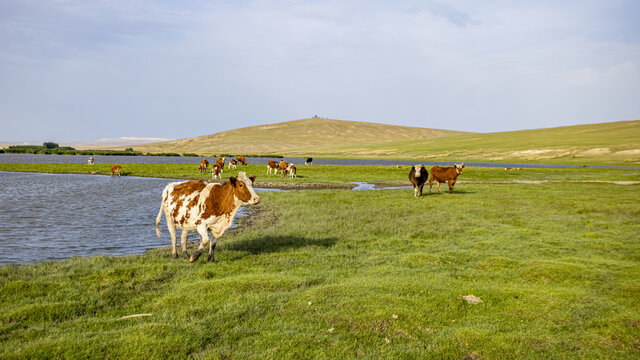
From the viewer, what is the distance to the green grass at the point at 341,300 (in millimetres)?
7402

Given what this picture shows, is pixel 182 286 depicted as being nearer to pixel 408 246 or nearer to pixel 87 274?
pixel 87 274

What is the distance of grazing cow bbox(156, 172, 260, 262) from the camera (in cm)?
1275

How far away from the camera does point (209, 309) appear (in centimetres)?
897

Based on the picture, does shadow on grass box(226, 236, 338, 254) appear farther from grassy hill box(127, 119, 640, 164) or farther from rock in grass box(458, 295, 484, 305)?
grassy hill box(127, 119, 640, 164)

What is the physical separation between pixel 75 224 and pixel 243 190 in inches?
492

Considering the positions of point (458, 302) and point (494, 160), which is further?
point (494, 160)

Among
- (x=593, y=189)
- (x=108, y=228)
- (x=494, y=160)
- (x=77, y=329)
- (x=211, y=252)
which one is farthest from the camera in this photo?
(x=494, y=160)

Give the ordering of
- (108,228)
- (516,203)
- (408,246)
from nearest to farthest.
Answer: (408,246) < (108,228) < (516,203)

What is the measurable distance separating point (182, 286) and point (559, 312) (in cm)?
848

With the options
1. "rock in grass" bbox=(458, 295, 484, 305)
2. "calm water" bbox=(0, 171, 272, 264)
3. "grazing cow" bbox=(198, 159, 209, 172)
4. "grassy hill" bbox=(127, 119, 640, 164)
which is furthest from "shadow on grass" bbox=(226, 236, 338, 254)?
"grassy hill" bbox=(127, 119, 640, 164)

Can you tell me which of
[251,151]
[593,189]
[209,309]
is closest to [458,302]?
[209,309]

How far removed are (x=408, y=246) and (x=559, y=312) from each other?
682cm

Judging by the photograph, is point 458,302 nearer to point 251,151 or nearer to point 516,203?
point 516,203

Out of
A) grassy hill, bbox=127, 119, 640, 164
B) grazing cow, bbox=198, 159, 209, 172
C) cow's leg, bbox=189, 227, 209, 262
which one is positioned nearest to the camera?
cow's leg, bbox=189, 227, 209, 262
